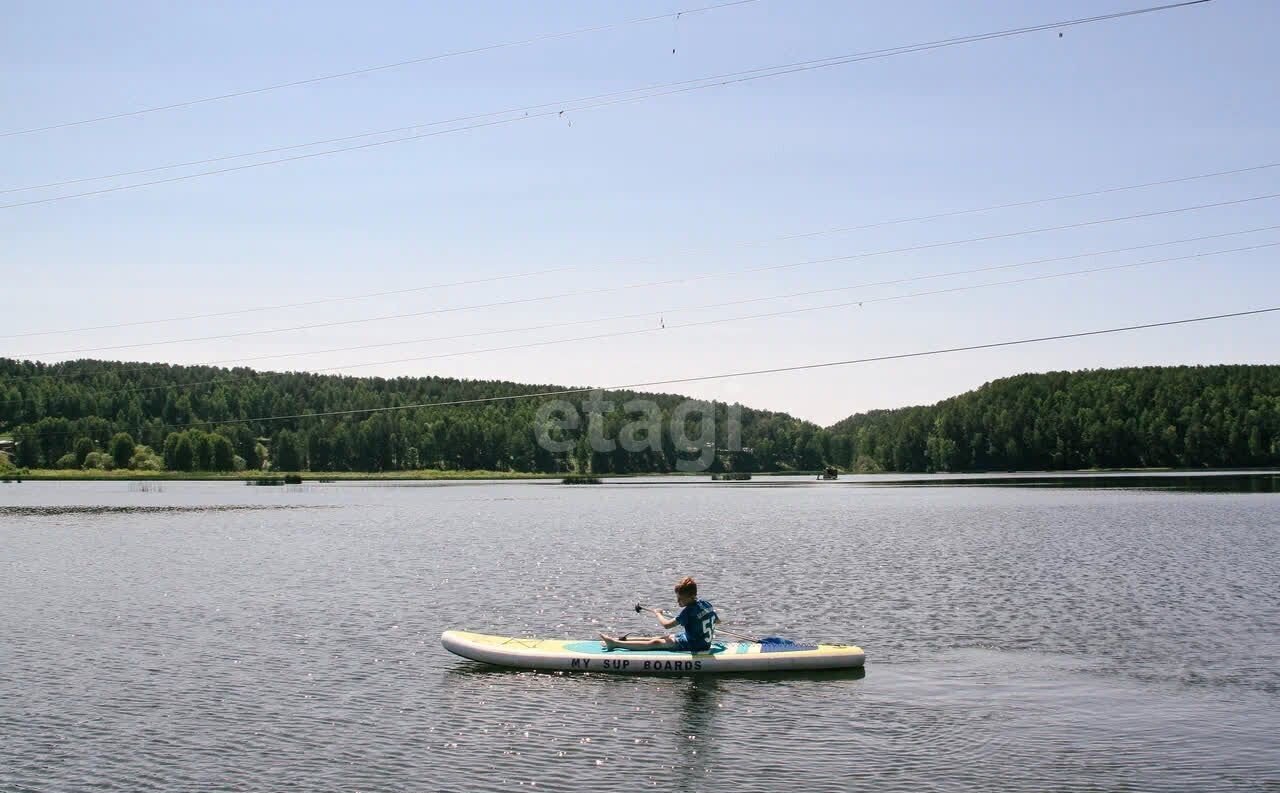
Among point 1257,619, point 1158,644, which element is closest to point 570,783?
Result: point 1158,644

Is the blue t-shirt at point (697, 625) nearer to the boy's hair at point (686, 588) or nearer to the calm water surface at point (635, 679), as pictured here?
the boy's hair at point (686, 588)

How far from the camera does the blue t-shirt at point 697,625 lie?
30.6m

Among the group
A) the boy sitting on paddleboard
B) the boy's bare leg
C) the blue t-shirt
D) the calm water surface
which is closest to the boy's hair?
the boy sitting on paddleboard

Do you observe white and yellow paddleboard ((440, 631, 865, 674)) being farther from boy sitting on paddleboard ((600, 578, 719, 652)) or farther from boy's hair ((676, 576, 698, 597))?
boy's hair ((676, 576, 698, 597))

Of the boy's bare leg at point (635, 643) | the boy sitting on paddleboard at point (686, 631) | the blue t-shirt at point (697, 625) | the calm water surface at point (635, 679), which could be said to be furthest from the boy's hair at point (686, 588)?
the calm water surface at point (635, 679)

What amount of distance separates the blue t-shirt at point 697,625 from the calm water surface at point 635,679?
54.1 inches

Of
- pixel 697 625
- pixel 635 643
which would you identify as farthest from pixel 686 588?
pixel 635 643

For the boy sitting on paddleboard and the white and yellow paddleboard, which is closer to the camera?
the white and yellow paddleboard

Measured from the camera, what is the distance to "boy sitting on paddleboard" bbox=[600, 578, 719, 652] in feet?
A: 100

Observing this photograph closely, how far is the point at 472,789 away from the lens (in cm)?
2036

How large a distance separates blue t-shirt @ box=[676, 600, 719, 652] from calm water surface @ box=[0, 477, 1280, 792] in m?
1.37

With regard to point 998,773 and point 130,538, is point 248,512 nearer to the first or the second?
point 130,538

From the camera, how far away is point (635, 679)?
98.9 ft

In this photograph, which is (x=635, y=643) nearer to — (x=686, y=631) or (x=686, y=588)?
(x=686, y=631)
